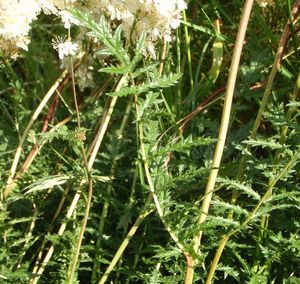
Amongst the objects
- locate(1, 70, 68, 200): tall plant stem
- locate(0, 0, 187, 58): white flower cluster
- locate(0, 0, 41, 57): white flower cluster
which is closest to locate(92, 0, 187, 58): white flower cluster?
locate(0, 0, 187, 58): white flower cluster

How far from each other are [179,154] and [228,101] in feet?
1.85

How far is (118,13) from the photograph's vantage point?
1251 millimetres

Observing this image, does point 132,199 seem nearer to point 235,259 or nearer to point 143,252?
point 143,252

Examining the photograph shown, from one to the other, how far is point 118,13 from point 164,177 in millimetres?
354

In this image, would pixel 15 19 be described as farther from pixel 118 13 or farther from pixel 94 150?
pixel 94 150

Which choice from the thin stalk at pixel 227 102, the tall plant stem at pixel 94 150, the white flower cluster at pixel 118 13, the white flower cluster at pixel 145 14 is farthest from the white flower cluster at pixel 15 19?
the thin stalk at pixel 227 102

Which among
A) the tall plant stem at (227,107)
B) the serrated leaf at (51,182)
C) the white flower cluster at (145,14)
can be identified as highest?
the white flower cluster at (145,14)

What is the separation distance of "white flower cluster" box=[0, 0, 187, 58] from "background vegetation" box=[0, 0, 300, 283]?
0.21ft

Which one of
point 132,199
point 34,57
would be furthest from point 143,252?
point 34,57

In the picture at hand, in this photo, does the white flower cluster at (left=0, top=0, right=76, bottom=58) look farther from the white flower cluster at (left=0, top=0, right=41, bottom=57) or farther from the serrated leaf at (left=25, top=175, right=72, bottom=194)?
the serrated leaf at (left=25, top=175, right=72, bottom=194)

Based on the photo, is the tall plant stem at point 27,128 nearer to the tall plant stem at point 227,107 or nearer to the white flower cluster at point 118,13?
the white flower cluster at point 118,13

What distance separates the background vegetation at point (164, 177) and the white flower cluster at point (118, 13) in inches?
2.5

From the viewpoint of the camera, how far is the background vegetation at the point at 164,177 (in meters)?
1.21

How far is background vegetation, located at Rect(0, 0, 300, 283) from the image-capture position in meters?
1.21
